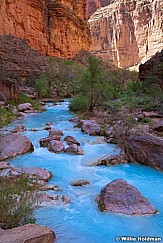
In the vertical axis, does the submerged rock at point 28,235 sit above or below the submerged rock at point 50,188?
above

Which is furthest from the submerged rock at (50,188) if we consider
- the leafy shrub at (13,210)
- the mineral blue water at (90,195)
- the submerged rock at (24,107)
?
the submerged rock at (24,107)

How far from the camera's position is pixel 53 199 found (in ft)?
15.5

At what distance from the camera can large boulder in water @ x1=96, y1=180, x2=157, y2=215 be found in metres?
4.36

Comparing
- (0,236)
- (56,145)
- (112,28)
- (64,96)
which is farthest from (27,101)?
(112,28)

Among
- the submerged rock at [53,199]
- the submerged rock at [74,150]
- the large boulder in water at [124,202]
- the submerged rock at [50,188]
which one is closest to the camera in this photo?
the large boulder in water at [124,202]

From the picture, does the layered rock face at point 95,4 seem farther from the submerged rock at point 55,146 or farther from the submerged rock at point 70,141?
the submerged rock at point 55,146

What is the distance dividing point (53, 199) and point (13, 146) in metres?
3.28

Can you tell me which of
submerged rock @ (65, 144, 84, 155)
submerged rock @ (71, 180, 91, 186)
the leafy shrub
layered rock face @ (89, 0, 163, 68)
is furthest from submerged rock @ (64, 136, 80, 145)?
layered rock face @ (89, 0, 163, 68)

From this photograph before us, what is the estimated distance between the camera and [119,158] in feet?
23.0

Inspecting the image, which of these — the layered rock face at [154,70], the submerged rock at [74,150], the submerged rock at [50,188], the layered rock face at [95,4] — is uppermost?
the layered rock face at [95,4]

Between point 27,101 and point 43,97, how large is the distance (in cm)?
518

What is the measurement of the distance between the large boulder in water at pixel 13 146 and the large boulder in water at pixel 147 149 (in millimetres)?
2876

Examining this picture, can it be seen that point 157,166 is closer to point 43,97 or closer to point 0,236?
point 0,236

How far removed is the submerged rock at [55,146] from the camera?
7.84 meters
